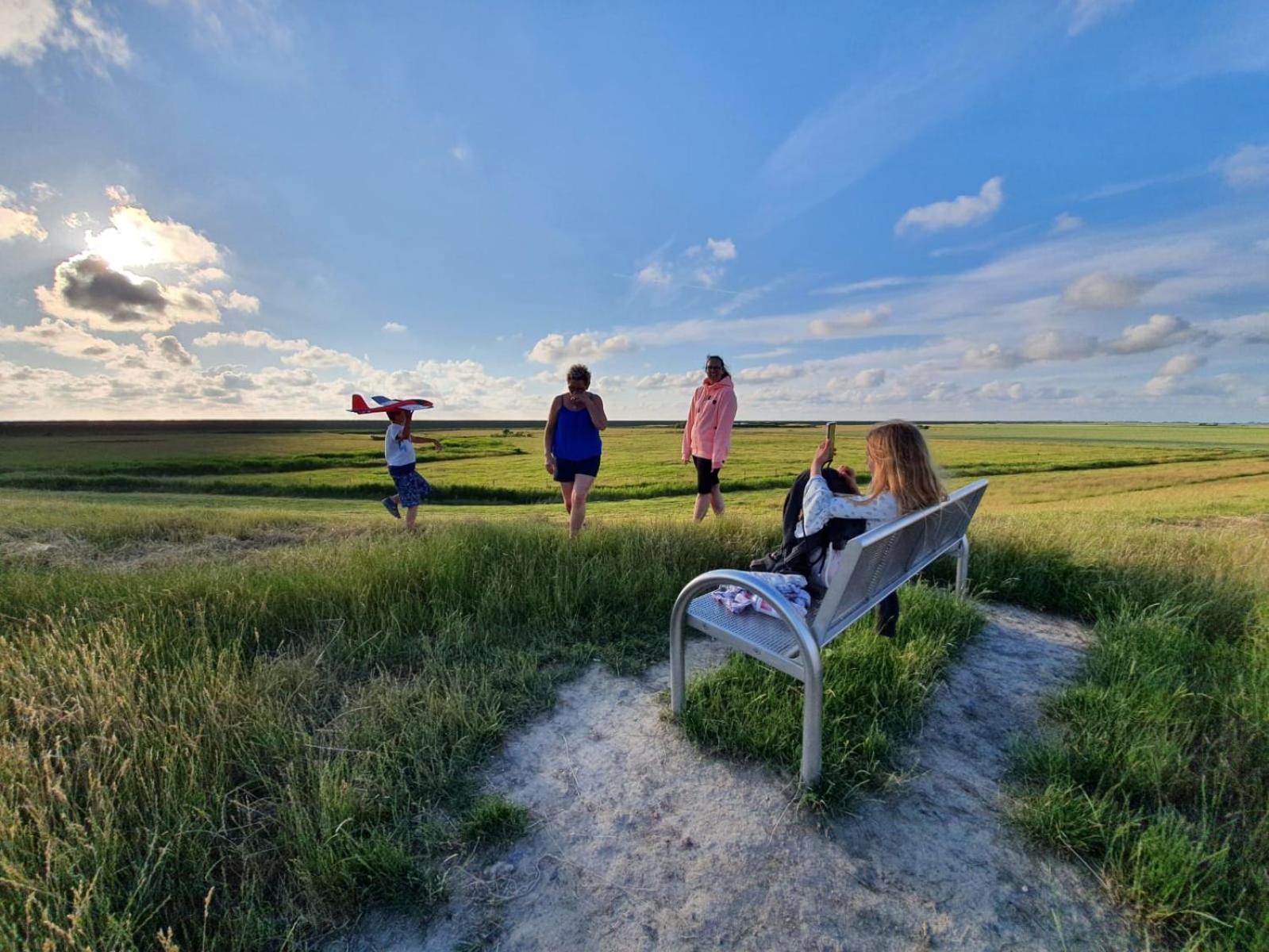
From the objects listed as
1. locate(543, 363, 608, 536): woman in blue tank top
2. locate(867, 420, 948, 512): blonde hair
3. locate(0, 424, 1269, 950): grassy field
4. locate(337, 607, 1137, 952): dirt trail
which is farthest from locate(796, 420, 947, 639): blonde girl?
locate(543, 363, 608, 536): woman in blue tank top

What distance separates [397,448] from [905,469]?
667 cm

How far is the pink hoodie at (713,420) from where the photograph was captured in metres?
6.32

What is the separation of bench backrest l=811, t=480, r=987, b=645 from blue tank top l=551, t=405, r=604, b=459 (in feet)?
11.9

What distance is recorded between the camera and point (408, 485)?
7.69 metres

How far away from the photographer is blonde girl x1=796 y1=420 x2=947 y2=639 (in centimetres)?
297

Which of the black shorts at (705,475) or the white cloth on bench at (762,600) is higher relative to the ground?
the black shorts at (705,475)

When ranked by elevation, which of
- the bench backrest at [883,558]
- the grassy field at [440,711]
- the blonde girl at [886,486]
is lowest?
the grassy field at [440,711]

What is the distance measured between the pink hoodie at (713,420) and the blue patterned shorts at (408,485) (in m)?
4.04

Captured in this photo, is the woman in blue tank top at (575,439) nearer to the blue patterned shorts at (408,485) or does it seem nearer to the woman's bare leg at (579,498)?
the woman's bare leg at (579,498)

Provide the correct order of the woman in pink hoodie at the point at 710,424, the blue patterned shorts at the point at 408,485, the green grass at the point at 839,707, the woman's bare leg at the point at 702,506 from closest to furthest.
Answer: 1. the green grass at the point at 839,707
2. the woman in pink hoodie at the point at 710,424
3. the woman's bare leg at the point at 702,506
4. the blue patterned shorts at the point at 408,485

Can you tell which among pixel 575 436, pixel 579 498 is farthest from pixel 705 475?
pixel 575 436

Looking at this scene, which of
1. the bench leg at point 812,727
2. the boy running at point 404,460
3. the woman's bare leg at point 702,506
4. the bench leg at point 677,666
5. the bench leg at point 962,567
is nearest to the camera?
the bench leg at point 812,727

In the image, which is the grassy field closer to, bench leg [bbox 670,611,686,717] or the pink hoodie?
bench leg [bbox 670,611,686,717]

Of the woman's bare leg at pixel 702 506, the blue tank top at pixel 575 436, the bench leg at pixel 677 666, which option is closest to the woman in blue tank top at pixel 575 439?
the blue tank top at pixel 575 436
